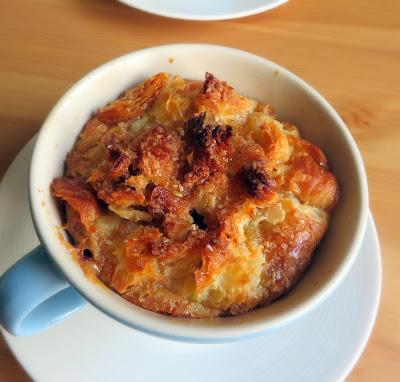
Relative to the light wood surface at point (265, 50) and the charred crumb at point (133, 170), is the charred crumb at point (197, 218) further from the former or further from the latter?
the light wood surface at point (265, 50)

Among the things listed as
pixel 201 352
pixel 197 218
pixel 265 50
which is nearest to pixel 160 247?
pixel 197 218

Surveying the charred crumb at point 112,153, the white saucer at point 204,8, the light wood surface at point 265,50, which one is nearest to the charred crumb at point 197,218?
the charred crumb at point 112,153

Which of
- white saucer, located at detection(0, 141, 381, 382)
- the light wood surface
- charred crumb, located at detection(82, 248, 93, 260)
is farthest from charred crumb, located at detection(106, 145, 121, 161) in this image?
the light wood surface

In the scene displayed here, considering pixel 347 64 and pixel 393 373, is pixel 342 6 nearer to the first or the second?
pixel 347 64

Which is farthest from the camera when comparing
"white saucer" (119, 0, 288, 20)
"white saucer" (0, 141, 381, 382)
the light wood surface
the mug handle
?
"white saucer" (119, 0, 288, 20)

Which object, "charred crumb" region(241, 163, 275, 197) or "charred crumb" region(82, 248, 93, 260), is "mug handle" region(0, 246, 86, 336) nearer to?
"charred crumb" region(82, 248, 93, 260)

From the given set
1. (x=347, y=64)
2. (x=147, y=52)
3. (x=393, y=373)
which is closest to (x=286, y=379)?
(x=393, y=373)
